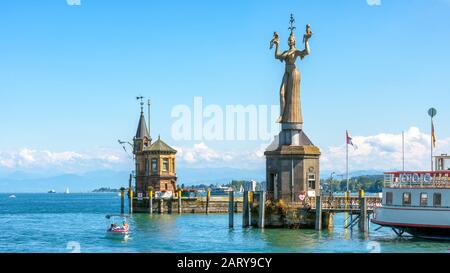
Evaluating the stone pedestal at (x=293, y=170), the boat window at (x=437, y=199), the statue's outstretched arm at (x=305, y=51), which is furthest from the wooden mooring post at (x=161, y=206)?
the boat window at (x=437, y=199)

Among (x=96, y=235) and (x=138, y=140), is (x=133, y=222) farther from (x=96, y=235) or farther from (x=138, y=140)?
(x=138, y=140)

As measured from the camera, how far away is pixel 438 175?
51812 millimetres

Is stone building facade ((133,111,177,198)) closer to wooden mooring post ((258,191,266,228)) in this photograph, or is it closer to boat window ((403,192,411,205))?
wooden mooring post ((258,191,266,228))

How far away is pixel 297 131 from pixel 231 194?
8.49 meters

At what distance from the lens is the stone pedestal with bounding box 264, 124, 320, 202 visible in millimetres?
60031

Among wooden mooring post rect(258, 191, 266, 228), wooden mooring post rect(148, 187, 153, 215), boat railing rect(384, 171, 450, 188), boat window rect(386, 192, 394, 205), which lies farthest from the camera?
wooden mooring post rect(148, 187, 153, 215)

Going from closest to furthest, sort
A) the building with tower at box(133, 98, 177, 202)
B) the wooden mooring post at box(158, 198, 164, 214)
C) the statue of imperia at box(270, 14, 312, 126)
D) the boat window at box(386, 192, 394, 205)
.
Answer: the boat window at box(386, 192, 394, 205) < the statue of imperia at box(270, 14, 312, 126) < the wooden mooring post at box(158, 198, 164, 214) < the building with tower at box(133, 98, 177, 202)

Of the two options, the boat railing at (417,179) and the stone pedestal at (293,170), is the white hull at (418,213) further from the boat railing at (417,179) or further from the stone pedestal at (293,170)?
the stone pedestal at (293,170)

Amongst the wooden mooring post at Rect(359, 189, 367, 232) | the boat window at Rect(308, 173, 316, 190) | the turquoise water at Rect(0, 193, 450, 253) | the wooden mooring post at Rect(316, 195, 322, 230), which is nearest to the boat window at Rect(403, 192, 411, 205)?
the turquoise water at Rect(0, 193, 450, 253)

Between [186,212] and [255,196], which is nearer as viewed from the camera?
[255,196]

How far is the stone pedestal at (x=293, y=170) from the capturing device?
60.0 meters

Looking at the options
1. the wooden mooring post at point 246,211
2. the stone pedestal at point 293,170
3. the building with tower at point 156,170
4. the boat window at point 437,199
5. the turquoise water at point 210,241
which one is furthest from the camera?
the building with tower at point 156,170

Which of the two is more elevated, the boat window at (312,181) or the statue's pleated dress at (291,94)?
the statue's pleated dress at (291,94)
